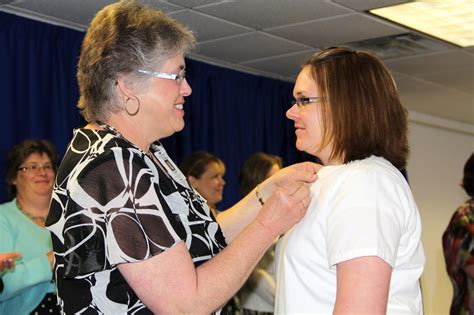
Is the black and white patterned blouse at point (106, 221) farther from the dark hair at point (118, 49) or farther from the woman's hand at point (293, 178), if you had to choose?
the woman's hand at point (293, 178)

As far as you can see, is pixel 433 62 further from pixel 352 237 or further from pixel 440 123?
pixel 352 237

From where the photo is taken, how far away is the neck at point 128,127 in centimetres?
189

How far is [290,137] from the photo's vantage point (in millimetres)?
6652

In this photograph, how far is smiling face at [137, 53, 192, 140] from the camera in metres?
1.89

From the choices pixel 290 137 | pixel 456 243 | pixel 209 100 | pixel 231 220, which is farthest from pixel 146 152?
pixel 290 137

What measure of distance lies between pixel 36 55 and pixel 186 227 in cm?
303

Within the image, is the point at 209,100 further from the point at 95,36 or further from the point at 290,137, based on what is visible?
the point at 95,36

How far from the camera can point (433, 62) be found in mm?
6062

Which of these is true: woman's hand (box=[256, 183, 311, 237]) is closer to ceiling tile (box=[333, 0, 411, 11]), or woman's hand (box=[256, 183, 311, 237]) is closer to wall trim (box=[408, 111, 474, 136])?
ceiling tile (box=[333, 0, 411, 11])

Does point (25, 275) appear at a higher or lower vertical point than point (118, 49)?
lower

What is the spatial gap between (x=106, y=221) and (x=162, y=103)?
36 cm

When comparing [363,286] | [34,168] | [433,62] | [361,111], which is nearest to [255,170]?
[34,168]


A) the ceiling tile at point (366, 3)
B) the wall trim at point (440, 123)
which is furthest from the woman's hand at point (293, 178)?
the wall trim at point (440, 123)

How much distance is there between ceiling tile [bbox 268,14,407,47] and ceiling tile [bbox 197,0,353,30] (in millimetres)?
140
